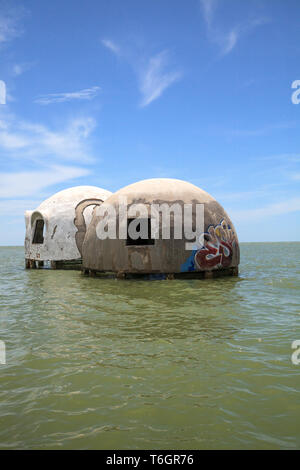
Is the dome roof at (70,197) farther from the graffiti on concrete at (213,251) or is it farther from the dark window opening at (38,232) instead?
the graffiti on concrete at (213,251)

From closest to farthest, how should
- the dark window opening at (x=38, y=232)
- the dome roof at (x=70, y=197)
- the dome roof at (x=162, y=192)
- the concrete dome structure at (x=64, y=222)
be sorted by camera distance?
the dome roof at (x=162, y=192) → the concrete dome structure at (x=64, y=222) → the dome roof at (x=70, y=197) → the dark window opening at (x=38, y=232)

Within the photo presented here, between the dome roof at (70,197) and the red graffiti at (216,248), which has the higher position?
the dome roof at (70,197)

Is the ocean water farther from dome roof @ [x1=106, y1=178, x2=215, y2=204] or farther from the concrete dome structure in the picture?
the concrete dome structure

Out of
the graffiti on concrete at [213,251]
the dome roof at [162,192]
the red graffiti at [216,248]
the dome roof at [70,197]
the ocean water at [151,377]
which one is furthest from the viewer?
the dome roof at [70,197]

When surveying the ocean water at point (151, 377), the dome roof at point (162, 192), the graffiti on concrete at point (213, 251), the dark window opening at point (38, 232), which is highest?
the dome roof at point (162, 192)

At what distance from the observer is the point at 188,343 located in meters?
6.00

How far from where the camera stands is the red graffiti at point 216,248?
1373 centimetres

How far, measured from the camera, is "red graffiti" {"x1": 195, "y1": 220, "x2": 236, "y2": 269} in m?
13.7

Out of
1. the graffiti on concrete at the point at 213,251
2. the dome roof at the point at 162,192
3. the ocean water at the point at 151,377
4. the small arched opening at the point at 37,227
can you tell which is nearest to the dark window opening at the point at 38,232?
the small arched opening at the point at 37,227

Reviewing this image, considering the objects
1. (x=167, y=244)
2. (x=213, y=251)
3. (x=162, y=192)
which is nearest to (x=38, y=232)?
(x=162, y=192)

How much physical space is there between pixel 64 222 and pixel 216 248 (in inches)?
387
